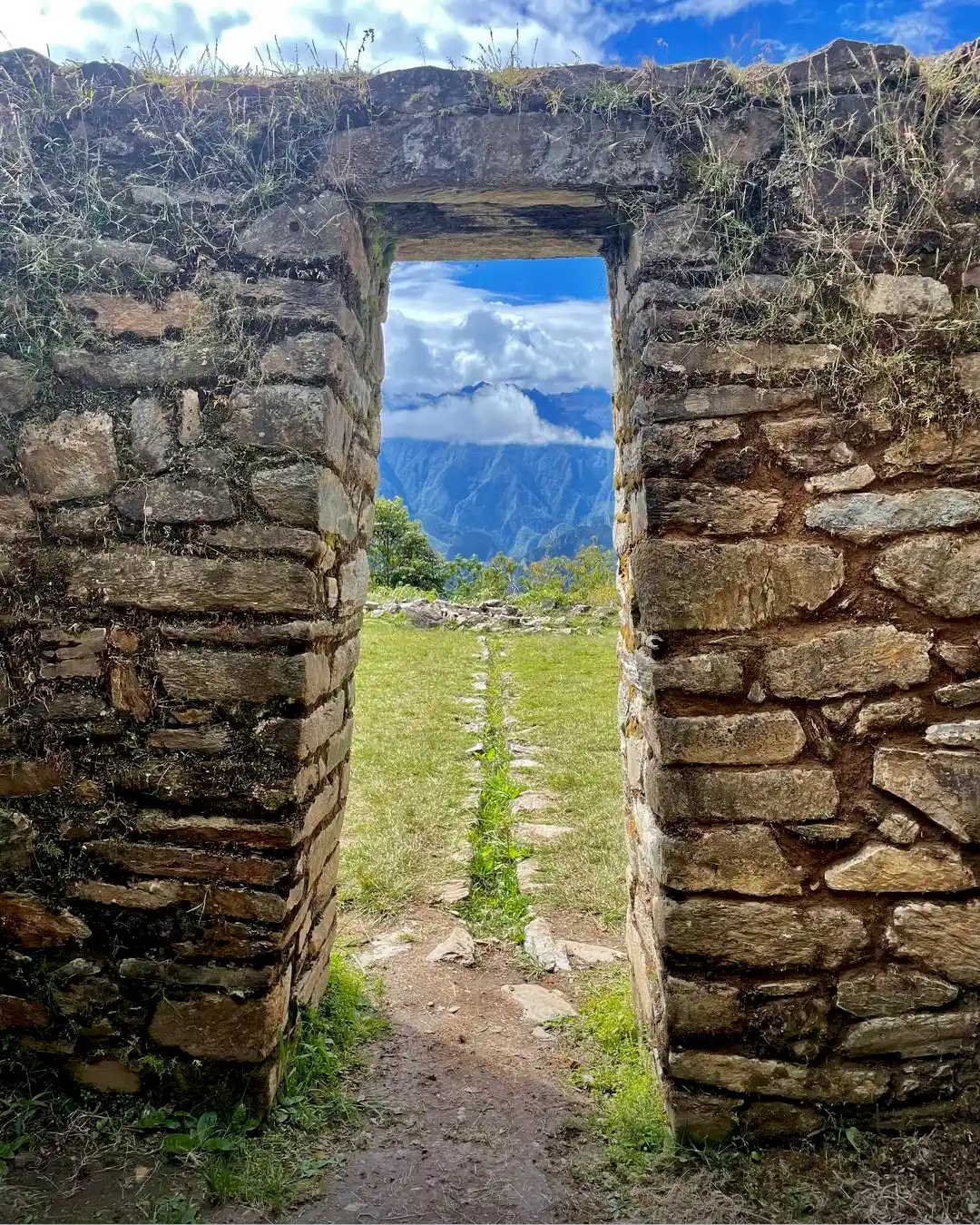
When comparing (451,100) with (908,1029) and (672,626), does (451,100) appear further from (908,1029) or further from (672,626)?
(908,1029)

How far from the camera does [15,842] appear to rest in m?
→ 2.62

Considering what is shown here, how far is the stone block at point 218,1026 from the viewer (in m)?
2.55

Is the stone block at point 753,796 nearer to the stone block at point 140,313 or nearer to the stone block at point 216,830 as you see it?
the stone block at point 216,830

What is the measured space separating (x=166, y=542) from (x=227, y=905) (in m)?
1.21

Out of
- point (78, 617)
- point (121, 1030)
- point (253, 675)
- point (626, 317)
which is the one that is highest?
point (626, 317)

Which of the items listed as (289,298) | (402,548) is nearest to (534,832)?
(289,298)

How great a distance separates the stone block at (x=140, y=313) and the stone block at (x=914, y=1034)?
3192 millimetres

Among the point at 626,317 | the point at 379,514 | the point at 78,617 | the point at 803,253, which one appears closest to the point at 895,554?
the point at 803,253

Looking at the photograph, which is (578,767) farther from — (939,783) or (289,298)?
(289,298)

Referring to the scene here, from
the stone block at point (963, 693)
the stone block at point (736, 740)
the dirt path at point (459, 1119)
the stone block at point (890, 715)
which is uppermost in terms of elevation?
the stone block at point (963, 693)

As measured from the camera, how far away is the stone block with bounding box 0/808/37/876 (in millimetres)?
2623

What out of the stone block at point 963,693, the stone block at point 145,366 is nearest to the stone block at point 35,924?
the stone block at point 145,366

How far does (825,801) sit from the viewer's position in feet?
7.97

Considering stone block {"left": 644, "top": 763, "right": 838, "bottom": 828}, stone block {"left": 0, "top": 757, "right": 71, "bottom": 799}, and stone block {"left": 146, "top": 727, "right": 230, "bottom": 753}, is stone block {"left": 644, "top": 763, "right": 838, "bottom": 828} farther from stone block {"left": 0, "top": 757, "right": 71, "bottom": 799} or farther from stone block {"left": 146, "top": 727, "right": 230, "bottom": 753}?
stone block {"left": 0, "top": 757, "right": 71, "bottom": 799}
